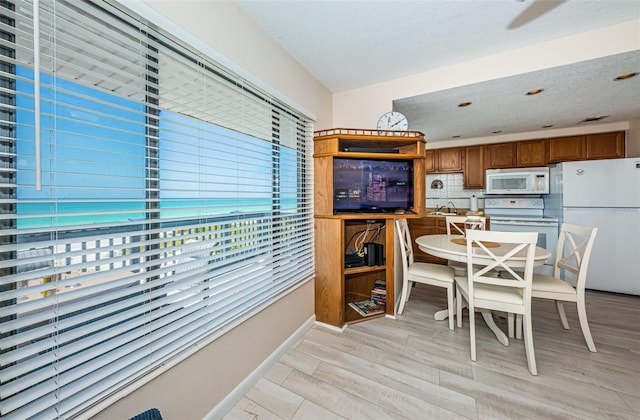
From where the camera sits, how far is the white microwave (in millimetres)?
3729

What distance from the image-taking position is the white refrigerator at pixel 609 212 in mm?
2900

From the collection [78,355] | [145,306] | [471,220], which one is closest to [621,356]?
[471,220]

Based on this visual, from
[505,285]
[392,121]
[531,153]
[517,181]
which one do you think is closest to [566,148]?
[531,153]

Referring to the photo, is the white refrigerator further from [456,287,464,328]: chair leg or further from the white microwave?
[456,287,464,328]: chair leg

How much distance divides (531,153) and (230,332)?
16.1 ft

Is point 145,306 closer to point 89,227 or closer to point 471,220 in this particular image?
point 89,227

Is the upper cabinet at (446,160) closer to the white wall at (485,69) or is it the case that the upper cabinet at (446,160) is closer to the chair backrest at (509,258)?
the white wall at (485,69)

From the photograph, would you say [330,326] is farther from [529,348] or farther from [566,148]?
[566,148]

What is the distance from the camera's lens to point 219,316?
140 cm

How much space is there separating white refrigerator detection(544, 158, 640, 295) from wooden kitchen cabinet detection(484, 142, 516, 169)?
82cm

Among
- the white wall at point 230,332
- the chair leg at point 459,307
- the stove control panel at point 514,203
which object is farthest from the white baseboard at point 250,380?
the stove control panel at point 514,203

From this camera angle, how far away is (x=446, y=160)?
4.54 meters

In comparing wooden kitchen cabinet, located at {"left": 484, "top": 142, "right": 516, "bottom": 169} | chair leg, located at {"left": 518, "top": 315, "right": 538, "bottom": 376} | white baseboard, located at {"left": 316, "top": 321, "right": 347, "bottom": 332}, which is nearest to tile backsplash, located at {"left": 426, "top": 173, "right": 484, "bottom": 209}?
wooden kitchen cabinet, located at {"left": 484, "top": 142, "right": 516, "bottom": 169}

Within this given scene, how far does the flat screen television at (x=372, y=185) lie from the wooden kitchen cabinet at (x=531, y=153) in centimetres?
274
